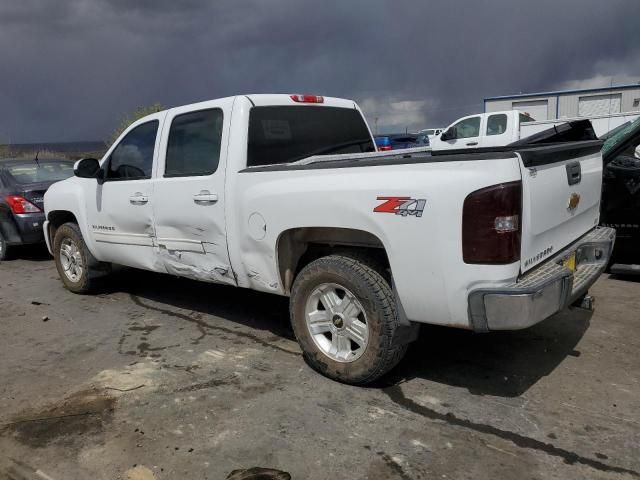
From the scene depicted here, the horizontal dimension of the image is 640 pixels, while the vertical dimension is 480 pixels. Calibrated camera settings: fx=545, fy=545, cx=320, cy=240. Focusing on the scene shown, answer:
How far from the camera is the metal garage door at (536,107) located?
23.4m

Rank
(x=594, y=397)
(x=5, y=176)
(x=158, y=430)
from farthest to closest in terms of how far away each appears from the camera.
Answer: (x=5, y=176) < (x=594, y=397) < (x=158, y=430)

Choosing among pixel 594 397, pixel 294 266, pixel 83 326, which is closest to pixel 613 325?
pixel 594 397

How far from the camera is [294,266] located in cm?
395

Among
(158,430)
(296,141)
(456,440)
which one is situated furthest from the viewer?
(296,141)

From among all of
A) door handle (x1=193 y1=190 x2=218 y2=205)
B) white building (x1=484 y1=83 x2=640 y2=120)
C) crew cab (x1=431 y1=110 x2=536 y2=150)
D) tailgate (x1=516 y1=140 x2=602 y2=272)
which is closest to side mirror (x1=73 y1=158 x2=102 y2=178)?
door handle (x1=193 y1=190 x2=218 y2=205)

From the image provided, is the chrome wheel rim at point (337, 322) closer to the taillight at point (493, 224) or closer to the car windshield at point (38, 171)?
the taillight at point (493, 224)

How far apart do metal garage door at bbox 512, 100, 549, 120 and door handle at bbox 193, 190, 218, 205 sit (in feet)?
71.7

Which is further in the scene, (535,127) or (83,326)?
(535,127)

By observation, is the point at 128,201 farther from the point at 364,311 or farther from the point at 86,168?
the point at 364,311

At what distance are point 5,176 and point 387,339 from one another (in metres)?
7.89

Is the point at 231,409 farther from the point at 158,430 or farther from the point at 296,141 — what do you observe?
the point at 296,141

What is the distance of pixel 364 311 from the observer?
11.1 ft

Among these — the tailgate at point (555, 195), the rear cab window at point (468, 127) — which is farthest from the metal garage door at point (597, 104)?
the tailgate at point (555, 195)

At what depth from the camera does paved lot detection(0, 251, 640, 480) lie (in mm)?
2799
